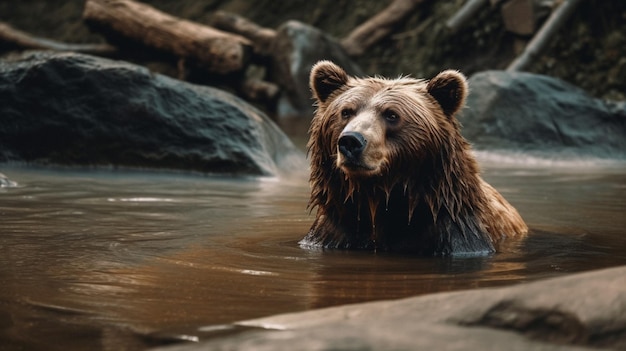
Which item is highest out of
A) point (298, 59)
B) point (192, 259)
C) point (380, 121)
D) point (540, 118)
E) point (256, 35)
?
point (256, 35)

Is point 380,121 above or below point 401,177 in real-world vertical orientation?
above

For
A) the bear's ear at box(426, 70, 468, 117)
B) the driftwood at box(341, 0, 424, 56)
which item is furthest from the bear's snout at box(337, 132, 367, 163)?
the driftwood at box(341, 0, 424, 56)

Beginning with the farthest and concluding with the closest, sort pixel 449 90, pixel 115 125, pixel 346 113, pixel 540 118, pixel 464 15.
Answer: pixel 464 15
pixel 540 118
pixel 115 125
pixel 449 90
pixel 346 113

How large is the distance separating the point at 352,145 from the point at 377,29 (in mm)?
14376

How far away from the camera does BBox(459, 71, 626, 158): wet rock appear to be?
13.2 m

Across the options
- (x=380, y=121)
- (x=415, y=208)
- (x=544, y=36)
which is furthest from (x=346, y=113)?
(x=544, y=36)

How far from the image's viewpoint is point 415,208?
6.23 m

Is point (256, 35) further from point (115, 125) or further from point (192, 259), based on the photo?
point (192, 259)

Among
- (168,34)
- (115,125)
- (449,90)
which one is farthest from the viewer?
(168,34)

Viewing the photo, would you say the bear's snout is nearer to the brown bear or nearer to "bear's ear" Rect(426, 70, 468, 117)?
the brown bear

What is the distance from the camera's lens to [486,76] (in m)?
14.1

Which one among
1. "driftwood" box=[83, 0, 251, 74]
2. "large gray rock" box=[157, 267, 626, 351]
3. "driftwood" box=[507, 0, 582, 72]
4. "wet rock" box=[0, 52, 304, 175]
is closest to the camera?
"large gray rock" box=[157, 267, 626, 351]

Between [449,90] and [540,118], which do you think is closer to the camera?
[449,90]

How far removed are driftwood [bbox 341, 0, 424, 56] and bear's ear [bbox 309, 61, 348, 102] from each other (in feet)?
43.2
